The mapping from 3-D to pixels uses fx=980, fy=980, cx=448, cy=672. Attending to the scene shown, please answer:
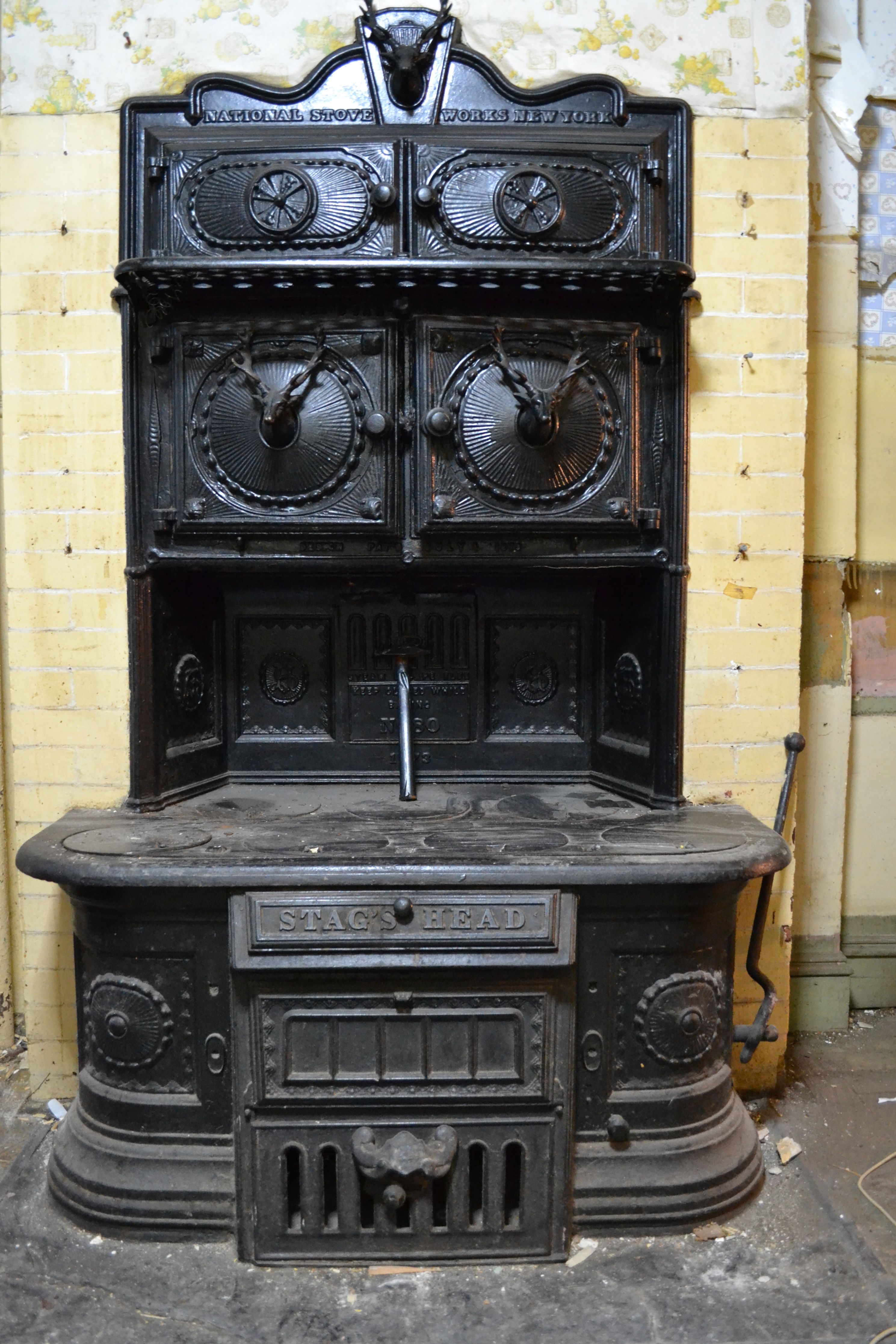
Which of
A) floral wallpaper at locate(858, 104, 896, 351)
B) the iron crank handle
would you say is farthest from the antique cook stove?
floral wallpaper at locate(858, 104, 896, 351)

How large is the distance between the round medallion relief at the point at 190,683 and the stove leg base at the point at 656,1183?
62.9 inches

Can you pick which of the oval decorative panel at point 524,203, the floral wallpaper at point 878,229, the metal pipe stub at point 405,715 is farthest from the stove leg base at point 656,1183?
the floral wallpaper at point 878,229

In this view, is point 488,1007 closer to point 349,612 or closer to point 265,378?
point 349,612

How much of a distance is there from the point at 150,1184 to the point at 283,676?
1.41 metres

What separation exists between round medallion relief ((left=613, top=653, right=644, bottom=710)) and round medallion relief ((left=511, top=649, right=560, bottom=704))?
193 mm

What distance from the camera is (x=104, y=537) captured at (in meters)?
2.71

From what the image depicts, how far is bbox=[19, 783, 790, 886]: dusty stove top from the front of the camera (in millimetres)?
2281

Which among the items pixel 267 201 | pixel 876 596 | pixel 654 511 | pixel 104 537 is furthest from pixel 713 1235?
pixel 267 201

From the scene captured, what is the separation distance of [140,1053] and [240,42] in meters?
2.66

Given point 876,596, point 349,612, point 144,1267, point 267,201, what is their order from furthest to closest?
1. point 876,596
2. point 349,612
3. point 267,201
4. point 144,1267

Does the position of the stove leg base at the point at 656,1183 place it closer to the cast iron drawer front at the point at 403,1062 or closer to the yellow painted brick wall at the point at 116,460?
the cast iron drawer front at the point at 403,1062

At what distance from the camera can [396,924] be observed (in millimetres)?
2270

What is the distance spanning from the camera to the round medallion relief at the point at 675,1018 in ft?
7.86

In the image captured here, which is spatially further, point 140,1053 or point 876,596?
point 876,596
